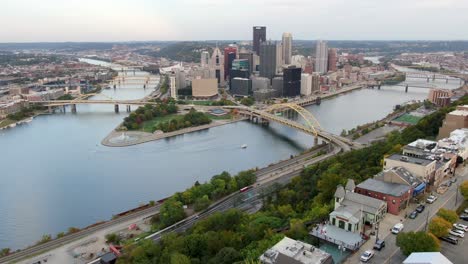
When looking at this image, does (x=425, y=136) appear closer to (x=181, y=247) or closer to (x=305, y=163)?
(x=305, y=163)

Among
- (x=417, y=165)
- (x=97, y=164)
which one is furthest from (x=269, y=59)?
(x=417, y=165)

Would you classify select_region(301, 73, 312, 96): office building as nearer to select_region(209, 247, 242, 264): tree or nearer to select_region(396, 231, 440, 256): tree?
select_region(209, 247, 242, 264): tree

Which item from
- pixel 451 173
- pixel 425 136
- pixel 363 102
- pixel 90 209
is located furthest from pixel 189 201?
pixel 363 102

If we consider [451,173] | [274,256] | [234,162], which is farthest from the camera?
[234,162]

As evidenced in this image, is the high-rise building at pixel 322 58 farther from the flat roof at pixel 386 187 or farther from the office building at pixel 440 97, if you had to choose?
the flat roof at pixel 386 187

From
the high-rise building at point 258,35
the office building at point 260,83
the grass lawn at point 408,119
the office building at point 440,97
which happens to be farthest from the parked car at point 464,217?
the high-rise building at point 258,35

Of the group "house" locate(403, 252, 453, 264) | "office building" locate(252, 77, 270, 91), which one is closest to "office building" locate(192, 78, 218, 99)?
"office building" locate(252, 77, 270, 91)
